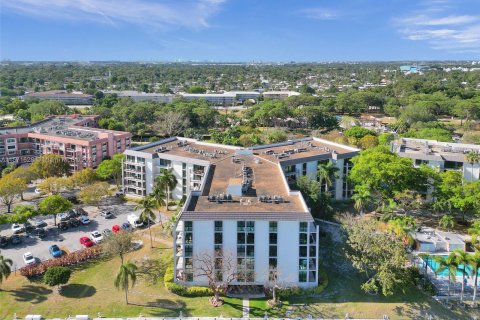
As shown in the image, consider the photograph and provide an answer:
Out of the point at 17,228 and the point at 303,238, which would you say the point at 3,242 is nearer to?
the point at 17,228

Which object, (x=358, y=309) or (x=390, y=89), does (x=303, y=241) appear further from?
(x=390, y=89)

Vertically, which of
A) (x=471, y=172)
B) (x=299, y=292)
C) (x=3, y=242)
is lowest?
(x=299, y=292)

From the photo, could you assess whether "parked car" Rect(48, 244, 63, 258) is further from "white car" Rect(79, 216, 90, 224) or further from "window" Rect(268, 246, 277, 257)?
"window" Rect(268, 246, 277, 257)

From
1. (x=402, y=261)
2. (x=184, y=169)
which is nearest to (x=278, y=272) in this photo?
(x=402, y=261)

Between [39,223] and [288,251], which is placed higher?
[288,251]

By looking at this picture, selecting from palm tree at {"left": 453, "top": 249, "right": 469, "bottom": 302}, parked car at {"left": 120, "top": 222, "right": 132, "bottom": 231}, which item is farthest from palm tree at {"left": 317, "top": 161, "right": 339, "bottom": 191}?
parked car at {"left": 120, "top": 222, "right": 132, "bottom": 231}

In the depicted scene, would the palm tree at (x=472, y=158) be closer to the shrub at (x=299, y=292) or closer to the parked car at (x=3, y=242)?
the shrub at (x=299, y=292)

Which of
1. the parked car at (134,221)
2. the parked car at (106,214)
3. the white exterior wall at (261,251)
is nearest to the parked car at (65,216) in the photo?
the parked car at (106,214)

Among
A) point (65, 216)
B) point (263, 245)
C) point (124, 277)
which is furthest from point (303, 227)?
point (65, 216)
